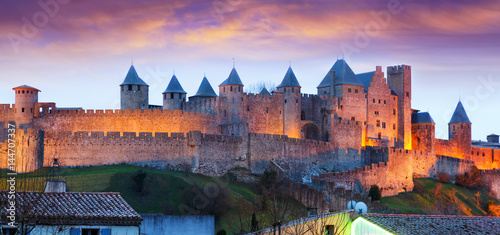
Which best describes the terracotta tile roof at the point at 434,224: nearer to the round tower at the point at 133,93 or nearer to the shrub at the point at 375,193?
the shrub at the point at 375,193

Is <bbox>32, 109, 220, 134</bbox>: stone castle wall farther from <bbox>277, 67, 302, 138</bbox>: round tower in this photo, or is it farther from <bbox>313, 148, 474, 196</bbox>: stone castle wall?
<bbox>313, 148, 474, 196</bbox>: stone castle wall

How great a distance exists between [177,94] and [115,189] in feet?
75.4

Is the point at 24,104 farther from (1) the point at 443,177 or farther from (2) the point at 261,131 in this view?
(1) the point at 443,177

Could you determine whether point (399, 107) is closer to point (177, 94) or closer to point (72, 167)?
point (177, 94)

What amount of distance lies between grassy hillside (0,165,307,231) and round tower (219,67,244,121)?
1302 centimetres

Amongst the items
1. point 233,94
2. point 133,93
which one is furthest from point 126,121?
point 233,94

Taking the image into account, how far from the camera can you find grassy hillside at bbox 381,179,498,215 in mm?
67375

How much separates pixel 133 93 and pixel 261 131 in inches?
454

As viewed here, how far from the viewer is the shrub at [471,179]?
79562 mm

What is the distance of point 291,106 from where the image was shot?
76.2m

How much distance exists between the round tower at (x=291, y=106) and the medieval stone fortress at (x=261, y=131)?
9 cm

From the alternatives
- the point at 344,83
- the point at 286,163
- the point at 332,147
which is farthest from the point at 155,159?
the point at 344,83

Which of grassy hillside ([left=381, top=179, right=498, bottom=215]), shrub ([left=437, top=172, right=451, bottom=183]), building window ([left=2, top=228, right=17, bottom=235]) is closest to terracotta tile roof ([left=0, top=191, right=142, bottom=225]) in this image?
building window ([left=2, top=228, right=17, bottom=235])

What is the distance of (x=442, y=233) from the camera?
33.9 meters
